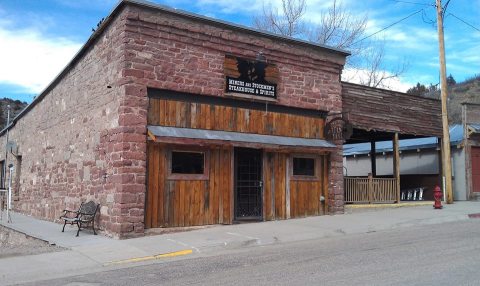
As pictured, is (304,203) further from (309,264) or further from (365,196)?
(309,264)

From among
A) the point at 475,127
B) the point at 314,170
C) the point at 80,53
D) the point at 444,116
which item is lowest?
the point at 314,170

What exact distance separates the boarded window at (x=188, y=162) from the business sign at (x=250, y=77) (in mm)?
2158

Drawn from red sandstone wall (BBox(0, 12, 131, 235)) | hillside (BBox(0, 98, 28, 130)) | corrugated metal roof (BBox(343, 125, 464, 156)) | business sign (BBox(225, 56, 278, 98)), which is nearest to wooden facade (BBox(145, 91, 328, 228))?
business sign (BBox(225, 56, 278, 98))

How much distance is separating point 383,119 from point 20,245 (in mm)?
12720

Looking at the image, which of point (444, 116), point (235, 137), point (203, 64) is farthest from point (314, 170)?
point (444, 116)

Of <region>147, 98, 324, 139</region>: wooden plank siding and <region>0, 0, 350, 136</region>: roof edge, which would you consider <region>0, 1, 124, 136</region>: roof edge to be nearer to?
<region>0, 0, 350, 136</region>: roof edge

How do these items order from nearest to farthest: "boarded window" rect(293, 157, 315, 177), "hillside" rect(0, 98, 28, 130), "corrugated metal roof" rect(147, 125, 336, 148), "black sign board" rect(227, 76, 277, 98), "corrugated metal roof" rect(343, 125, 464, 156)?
"corrugated metal roof" rect(147, 125, 336, 148) → "black sign board" rect(227, 76, 277, 98) → "boarded window" rect(293, 157, 315, 177) → "corrugated metal roof" rect(343, 125, 464, 156) → "hillside" rect(0, 98, 28, 130)

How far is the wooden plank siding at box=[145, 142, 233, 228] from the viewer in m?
12.2

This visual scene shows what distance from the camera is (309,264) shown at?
8195mm

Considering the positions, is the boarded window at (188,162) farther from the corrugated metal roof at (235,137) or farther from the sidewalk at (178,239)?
the sidewalk at (178,239)

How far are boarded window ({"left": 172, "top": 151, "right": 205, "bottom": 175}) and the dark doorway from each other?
1183mm

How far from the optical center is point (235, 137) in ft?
43.6

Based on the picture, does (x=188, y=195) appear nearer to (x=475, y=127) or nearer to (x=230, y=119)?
(x=230, y=119)

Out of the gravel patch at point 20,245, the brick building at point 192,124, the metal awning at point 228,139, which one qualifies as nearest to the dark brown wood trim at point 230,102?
the brick building at point 192,124
